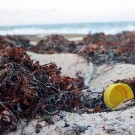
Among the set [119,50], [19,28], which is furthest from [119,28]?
[119,50]

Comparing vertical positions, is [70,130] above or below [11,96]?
below

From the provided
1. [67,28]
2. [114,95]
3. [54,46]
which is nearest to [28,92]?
[114,95]

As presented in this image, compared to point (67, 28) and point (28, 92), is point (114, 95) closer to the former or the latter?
point (28, 92)

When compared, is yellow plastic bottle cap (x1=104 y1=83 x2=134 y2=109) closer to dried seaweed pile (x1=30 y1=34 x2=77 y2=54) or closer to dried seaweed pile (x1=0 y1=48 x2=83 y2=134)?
dried seaweed pile (x1=0 y1=48 x2=83 y2=134)

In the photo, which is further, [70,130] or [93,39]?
[93,39]

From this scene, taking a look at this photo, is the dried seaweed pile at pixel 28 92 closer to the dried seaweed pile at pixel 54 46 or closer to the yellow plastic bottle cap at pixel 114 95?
the yellow plastic bottle cap at pixel 114 95

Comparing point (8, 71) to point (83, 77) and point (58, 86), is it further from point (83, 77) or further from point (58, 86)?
point (83, 77)
